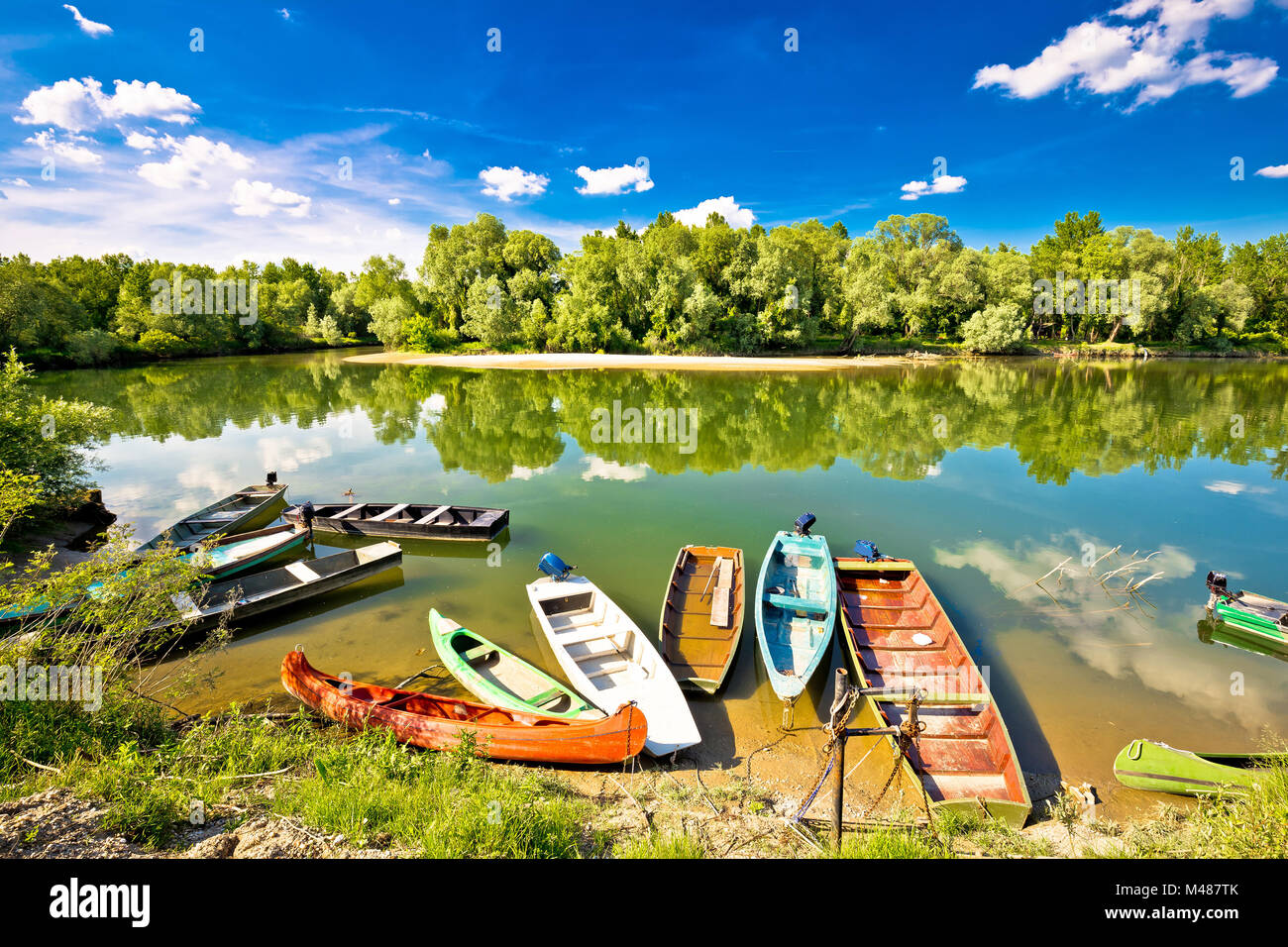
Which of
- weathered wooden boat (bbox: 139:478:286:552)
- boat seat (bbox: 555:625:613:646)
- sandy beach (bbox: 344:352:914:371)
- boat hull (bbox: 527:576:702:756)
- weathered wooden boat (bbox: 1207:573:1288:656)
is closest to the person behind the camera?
boat hull (bbox: 527:576:702:756)

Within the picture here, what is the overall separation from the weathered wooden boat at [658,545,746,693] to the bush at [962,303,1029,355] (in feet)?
244

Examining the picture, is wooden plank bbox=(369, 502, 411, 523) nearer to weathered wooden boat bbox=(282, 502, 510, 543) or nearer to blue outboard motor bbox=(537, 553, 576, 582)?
weathered wooden boat bbox=(282, 502, 510, 543)

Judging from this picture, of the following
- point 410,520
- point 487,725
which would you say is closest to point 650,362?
point 410,520

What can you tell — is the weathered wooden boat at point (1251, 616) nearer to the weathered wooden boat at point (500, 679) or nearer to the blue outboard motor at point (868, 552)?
the blue outboard motor at point (868, 552)

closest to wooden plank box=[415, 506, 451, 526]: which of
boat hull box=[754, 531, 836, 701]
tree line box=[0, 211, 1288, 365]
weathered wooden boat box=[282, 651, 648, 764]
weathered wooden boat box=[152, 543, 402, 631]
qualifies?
weathered wooden boat box=[152, 543, 402, 631]

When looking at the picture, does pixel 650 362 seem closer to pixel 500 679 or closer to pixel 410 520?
pixel 410 520

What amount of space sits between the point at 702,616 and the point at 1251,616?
1158 cm

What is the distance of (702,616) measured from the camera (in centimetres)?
1185

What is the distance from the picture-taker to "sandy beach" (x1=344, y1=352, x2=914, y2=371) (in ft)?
204

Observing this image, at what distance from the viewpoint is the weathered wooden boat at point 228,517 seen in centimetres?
1548

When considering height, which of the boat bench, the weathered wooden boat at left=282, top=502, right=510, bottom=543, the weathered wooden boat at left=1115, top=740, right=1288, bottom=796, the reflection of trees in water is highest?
the reflection of trees in water

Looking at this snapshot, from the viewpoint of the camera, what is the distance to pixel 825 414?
115 ft

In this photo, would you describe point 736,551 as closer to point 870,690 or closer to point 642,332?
point 870,690
